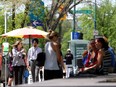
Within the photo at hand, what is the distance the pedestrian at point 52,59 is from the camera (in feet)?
33.0

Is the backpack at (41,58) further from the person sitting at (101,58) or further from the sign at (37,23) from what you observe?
the sign at (37,23)

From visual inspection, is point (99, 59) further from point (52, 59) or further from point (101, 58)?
point (52, 59)

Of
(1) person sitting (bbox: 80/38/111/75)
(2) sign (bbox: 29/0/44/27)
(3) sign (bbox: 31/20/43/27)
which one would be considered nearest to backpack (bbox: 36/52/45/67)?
(1) person sitting (bbox: 80/38/111/75)

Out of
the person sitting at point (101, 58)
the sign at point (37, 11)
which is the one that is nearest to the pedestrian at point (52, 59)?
the person sitting at point (101, 58)

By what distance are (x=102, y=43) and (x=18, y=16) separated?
2296 centimetres

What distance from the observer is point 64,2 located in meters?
30.7

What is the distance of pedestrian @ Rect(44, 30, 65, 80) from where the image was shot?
10070 millimetres

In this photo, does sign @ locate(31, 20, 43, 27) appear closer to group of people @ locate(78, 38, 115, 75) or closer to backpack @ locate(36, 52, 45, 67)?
backpack @ locate(36, 52, 45, 67)

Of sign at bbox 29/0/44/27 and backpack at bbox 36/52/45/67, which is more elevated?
sign at bbox 29/0/44/27

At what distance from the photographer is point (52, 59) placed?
33.5 ft

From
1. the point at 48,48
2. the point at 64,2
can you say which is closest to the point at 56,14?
the point at 64,2

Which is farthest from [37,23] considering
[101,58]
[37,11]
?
A: [101,58]

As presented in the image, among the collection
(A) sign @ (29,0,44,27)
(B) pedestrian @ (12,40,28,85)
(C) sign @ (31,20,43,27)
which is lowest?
(B) pedestrian @ (12,40,28,85)

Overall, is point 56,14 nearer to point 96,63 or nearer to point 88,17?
point 96,63
